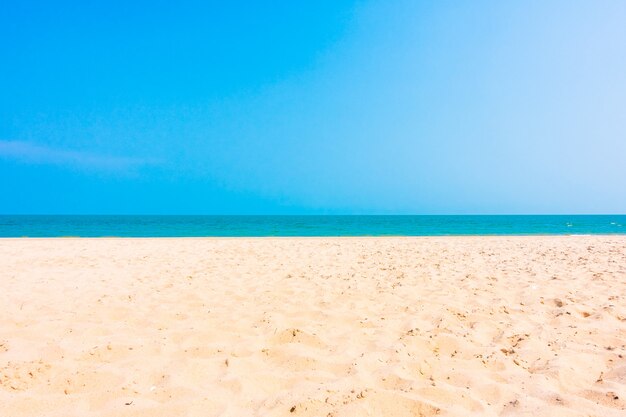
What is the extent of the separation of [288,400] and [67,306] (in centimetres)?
364

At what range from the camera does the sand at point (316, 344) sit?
2453mm

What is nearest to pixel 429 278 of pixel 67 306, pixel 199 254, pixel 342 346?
pixel 342 346

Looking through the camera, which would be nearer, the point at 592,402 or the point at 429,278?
the point at 592,402

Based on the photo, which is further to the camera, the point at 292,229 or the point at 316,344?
the point at 292,229

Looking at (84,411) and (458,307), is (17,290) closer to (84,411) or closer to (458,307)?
(84,411)

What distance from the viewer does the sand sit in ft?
8.05

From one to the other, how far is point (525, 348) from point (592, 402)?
0.94 m

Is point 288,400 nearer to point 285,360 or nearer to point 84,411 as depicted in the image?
point 285,360

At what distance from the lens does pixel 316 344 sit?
137 inches

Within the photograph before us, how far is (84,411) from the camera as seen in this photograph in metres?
2.35

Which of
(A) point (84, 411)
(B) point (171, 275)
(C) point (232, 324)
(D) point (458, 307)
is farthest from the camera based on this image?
(B) point (171, 275)

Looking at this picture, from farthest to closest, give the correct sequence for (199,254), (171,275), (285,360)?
(199,254)
(171,275)
(285,360)

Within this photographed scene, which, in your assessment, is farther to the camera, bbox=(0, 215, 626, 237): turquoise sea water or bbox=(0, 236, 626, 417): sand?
bbox=(0, 215, 626, 237): turquoise sea water

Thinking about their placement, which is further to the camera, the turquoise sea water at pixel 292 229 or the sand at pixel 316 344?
the turquoise sea water at pixel 292 229
